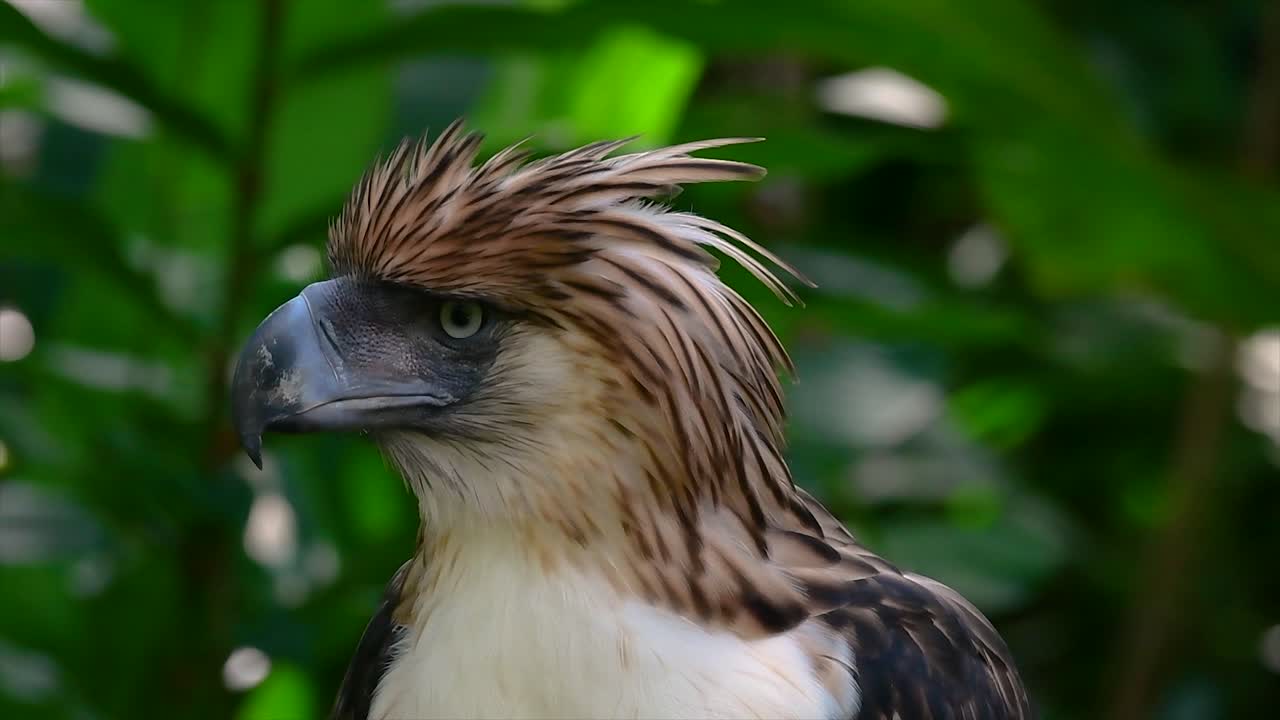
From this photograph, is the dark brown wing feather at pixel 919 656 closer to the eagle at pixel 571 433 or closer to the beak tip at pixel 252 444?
the eagle at pixel 571 433

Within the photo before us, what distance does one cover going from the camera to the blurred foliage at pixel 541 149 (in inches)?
98.6

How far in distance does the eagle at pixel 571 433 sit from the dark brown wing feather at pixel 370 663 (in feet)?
0.29

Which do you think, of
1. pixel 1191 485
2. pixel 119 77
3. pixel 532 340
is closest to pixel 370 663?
pixel 532 340

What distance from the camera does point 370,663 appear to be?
76.5 inches

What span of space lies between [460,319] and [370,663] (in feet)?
1.53

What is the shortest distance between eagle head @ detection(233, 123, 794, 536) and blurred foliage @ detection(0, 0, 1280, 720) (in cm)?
46

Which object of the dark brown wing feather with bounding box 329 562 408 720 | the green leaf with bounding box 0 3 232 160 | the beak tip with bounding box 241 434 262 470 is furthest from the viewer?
the green leaf with bounding box 0 3 232 160

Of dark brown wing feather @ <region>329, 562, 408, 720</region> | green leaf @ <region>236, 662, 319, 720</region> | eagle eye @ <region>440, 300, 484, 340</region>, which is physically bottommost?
green leaf @ <region>236, 662, 319, 720</region>

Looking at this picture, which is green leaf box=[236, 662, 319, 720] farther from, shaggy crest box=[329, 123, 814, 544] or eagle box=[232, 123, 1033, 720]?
shaggy crest box=[329, 123, 814, 544]

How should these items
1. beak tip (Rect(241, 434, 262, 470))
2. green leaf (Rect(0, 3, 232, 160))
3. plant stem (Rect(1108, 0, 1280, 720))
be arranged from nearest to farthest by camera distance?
beak tip (Rect(241, 434, 262, 470)) → green leaf (Rect(0, 3, 232, 160)) → plant stem (Rect(1108, 0, 1280, 720))

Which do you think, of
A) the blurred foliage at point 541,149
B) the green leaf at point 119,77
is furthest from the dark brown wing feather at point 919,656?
the green leaf at point 119,77

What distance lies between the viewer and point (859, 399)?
12.2 feet

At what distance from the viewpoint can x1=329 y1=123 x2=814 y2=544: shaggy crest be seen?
170 centimetres

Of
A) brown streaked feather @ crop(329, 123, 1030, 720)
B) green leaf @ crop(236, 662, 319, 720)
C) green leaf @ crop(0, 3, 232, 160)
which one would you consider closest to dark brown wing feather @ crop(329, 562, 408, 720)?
brown streaked feather @ crop(329, 123, 1030, 720)
